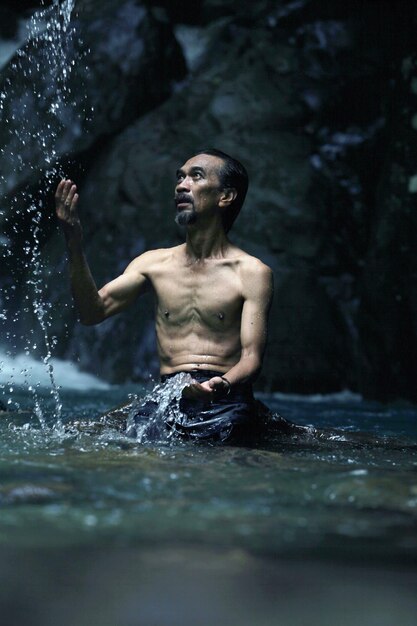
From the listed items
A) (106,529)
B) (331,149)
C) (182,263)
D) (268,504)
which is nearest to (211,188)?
(182,263)

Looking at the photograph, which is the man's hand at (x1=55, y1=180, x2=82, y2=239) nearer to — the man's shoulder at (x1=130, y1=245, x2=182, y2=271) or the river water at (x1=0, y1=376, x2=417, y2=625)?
the man's shoulder at (x1=130, y1=245, x2=182, y2=271)

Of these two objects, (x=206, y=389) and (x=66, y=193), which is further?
(x=66, y=193)

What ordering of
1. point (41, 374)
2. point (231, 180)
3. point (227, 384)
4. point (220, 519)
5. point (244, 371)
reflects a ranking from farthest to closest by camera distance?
point (41, 374) < point (231, 180) < point (244, 371) < point (227, 384) < point (220, 519)

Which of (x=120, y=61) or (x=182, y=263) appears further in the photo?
(x=120, y=61)

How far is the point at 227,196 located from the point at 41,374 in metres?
4.86

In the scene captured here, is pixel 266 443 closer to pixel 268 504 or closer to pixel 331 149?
pixel 268 504

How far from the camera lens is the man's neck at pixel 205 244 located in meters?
5.05

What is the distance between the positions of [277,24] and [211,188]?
569 centimetres

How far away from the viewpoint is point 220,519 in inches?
105

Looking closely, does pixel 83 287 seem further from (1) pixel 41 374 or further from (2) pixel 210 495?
(1) pixel 41 374

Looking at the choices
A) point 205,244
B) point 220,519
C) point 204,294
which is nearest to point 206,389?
point 204,294

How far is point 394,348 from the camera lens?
8.32 meters

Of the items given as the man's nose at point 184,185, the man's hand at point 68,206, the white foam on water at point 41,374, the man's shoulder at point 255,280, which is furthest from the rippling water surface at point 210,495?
the white foam on water at point 41,374

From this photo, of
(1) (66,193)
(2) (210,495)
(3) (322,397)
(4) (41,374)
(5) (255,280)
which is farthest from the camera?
(4) (41,374)
